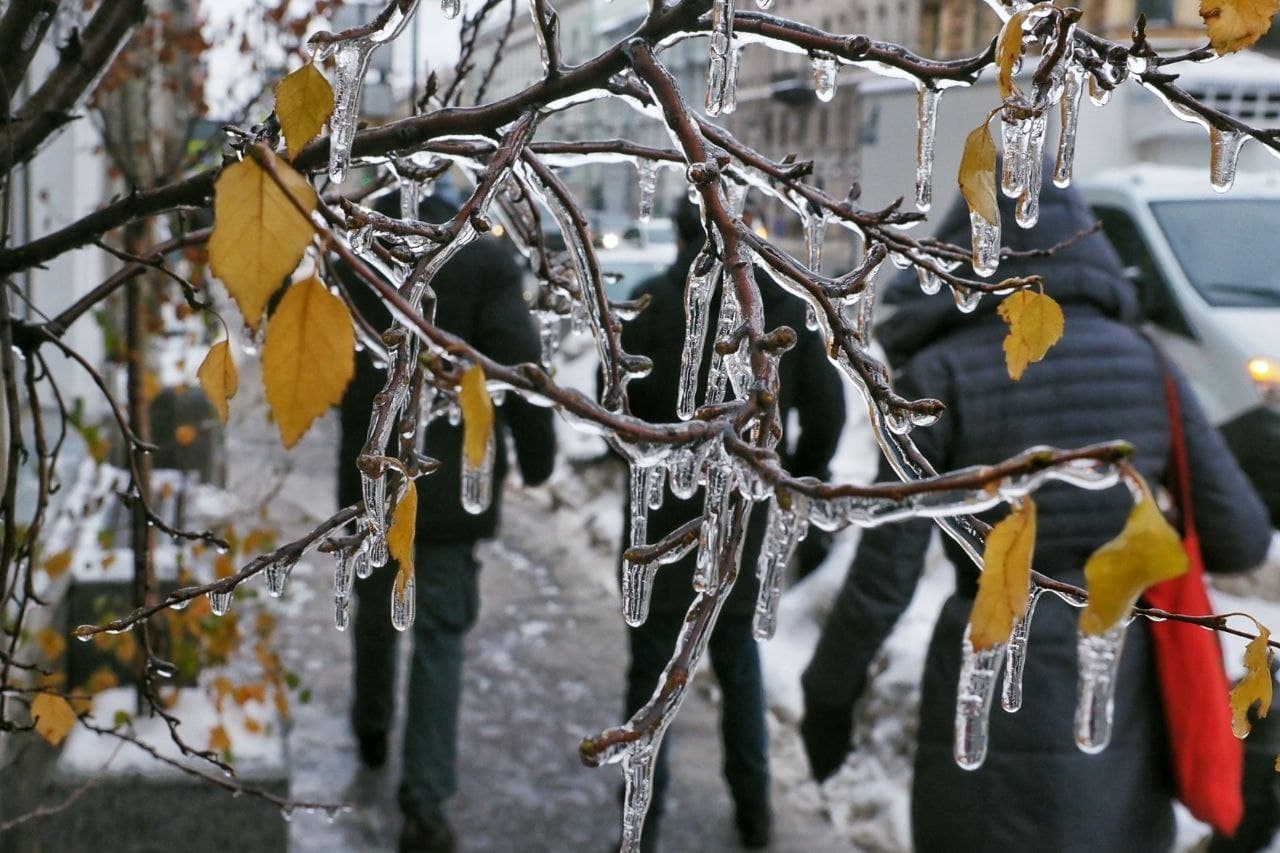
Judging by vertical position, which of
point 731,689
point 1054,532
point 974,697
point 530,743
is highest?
point 974,697

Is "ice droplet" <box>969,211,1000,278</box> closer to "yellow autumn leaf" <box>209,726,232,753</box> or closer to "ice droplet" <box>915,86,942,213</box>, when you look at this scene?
"ice droplet" <box>915,86,942,213</box>

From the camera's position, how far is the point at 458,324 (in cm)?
460

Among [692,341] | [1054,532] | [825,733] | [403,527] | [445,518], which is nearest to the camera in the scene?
[403,527]

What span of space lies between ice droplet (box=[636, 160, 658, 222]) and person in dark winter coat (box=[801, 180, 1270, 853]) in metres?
1.26

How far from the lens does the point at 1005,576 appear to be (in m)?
0.91

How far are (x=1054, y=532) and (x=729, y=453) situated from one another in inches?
92.5

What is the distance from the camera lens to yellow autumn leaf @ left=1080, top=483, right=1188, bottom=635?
2.60 ft

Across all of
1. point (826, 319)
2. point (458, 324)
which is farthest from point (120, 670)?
point (826, 319)

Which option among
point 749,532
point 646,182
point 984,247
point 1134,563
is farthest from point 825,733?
point 1134,563

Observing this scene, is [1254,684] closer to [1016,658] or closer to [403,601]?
[1016,658]

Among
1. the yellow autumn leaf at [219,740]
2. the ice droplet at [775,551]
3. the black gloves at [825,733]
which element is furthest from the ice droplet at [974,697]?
the yellow autumn leaf at [219,740]

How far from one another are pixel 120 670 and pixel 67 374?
2.94 meters

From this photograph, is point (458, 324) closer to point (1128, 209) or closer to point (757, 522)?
point (757, 522)

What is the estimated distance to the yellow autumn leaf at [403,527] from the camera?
1125 millimetres
